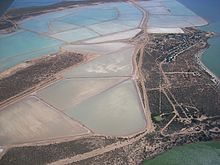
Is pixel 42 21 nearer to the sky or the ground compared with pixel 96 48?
nearer to the sky

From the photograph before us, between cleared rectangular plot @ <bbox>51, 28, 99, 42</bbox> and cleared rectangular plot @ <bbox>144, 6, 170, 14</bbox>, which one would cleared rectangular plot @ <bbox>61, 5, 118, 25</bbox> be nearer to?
cleared rectangular plot @ <bbox>51, 28, 99, 42</bbox>

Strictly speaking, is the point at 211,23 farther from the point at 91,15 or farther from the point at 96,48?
the point at 96,48

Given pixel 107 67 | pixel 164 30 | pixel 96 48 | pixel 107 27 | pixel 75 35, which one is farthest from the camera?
pixel 107 27

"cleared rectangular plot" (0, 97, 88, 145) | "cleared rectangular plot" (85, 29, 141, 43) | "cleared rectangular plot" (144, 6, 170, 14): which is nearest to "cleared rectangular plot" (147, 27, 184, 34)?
"cleared rectangular plot" (85, 29, 141, 43)

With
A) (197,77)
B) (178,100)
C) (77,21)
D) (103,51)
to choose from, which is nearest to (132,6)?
(77,21)

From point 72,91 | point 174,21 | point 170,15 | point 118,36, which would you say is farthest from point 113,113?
point 170,15

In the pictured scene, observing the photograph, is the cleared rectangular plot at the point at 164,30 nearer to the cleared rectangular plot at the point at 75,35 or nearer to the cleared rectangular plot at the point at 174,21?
the cleared rectangular plot at the point at 174,21
